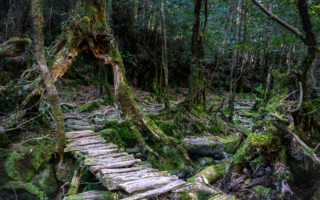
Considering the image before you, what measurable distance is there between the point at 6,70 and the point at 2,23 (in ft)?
7.81

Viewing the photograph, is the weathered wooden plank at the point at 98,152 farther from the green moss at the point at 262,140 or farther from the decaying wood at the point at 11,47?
Answer: the green moss at the point at 262,140

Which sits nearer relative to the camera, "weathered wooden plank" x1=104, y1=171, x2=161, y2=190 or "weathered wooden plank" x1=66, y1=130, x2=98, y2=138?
"weathered wooden plank" x1=104, y1=171, x2=161, y2=190

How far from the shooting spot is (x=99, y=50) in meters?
6.48

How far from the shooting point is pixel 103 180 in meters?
3.79

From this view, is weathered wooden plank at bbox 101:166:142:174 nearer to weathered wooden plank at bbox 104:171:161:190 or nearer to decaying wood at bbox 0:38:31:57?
weathered wooden plank at bbox 104:171:161:190

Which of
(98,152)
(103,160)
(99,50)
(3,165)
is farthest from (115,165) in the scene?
(99,50)

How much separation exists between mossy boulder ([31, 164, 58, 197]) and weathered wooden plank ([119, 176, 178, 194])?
Answer: 214 cm

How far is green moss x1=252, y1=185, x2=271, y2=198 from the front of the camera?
3914 millimetres

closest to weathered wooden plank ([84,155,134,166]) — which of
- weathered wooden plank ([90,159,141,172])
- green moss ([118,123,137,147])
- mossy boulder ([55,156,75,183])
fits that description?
weathered wooden plank ([90,159,141,172])

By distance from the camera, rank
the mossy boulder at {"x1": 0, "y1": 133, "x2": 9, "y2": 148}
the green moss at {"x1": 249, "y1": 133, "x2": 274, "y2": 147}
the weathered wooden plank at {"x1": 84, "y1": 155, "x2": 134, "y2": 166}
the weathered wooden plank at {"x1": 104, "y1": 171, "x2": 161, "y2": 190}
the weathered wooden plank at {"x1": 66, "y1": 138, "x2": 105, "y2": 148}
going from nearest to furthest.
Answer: the weathered wooden plank at {"x1": 104, "y1": 171, "x2": 161, "y2": 190}, the green moss at {"x1": 249, "y1": 133, "x2": 274, "y2": 147}, the weathered wooden plank at {"x1": 84, "y1": 155, "x2": 134, "y2": 166}, the mossy boulder at {"x1": 0, "y1": 133, "x2": 9, "y2": 148}, the weathered wooden plank at {"x1": 66, "y1": 138, "x2": 105, "y2": 148}

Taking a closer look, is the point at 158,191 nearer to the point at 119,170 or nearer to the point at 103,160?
the point at 119,170

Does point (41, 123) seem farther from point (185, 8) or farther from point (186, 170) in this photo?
point (185, 8)

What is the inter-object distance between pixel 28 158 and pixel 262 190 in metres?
4.73

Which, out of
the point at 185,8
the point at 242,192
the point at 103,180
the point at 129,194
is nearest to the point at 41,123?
the point at 103,180
